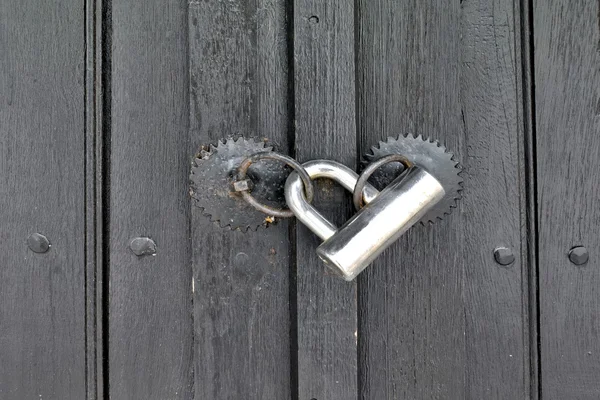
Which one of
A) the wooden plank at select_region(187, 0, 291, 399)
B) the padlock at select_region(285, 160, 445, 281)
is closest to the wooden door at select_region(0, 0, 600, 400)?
the wooden plank at select_region(187, 0, 291, 399)

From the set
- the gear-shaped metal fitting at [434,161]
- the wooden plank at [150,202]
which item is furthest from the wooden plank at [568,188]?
the wooden plank at [150,202]

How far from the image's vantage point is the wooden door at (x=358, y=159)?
641 mm

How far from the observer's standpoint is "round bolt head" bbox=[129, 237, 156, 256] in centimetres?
65

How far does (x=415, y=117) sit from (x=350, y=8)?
148 millimetres

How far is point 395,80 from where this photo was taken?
2.12 ft

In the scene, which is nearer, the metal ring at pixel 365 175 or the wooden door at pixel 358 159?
the metal ring at pixel 365 175

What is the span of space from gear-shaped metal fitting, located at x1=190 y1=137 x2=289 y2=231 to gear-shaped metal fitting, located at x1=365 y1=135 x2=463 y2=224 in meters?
0.11

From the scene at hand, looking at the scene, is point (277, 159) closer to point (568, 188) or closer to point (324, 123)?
point (324, 123)

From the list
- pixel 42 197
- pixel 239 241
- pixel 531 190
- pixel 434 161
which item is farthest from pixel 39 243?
pixel 531 190

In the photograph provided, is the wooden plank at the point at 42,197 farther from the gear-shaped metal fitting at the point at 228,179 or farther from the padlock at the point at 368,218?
the padlock at the point at 368,218

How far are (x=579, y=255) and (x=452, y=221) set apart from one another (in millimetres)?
156

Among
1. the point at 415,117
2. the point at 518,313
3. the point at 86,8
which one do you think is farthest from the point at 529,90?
the point at 86,8

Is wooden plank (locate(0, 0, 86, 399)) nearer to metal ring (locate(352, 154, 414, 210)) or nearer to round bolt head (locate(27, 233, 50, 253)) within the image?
round bolt head (locate(27, 233, 50, 253))

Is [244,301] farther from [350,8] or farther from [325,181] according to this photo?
[350,8]
